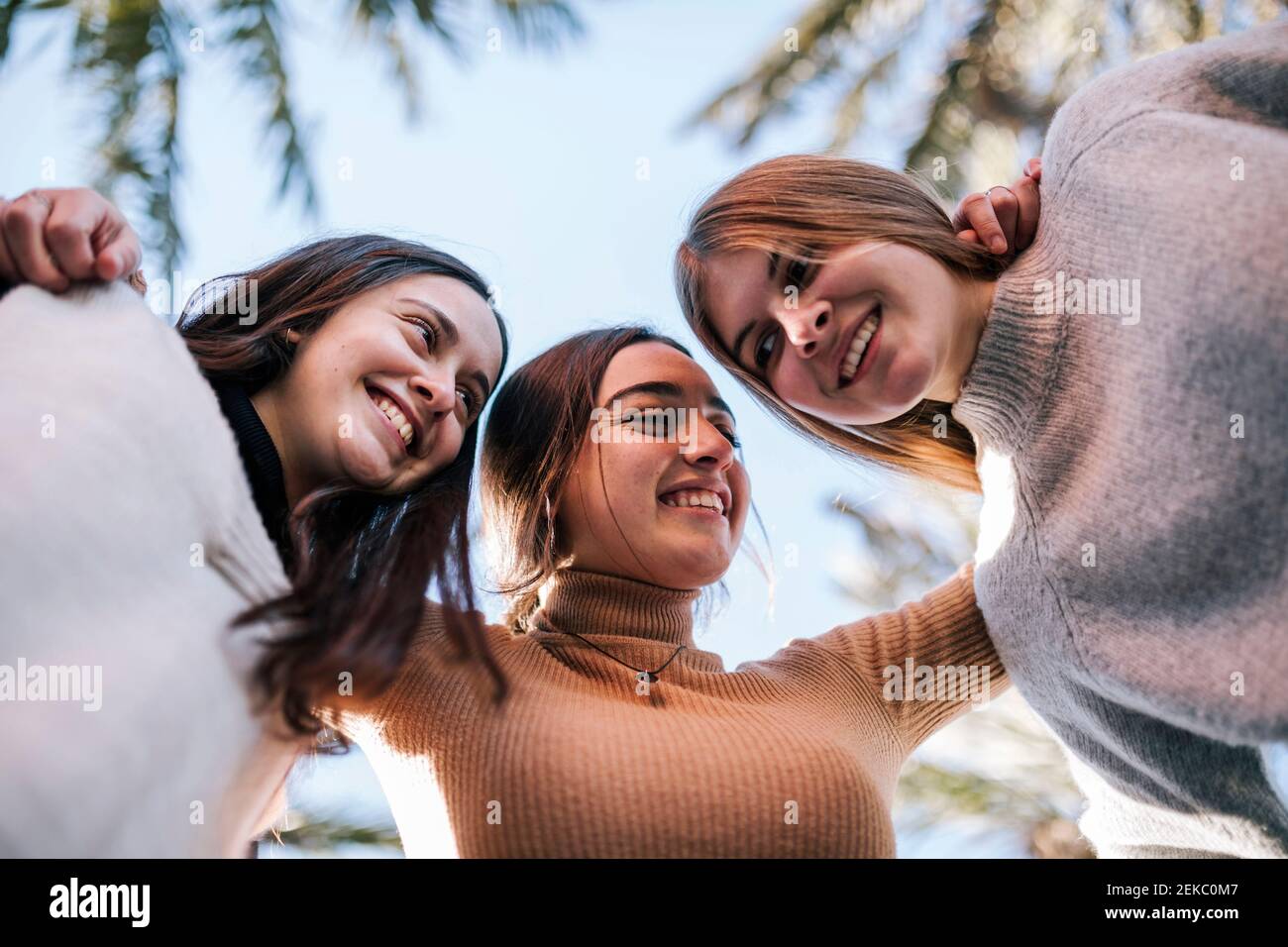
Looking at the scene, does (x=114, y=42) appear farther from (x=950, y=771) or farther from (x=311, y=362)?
(x=950, y=771)

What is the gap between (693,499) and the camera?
1809 mm

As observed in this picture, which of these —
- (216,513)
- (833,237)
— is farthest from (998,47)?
(216,513)

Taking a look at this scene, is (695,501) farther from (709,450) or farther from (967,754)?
(967,754)

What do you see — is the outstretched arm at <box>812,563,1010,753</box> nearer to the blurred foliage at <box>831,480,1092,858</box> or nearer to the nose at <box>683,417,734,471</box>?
the nose at <box>683,417,734,471</box>

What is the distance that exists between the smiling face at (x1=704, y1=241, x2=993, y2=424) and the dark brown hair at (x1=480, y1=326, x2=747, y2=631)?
0.96 feet

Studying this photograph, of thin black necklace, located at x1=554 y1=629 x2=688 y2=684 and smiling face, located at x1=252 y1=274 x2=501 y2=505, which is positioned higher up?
smiling face, located at x1=252 y1=274 x2=501 y2=505

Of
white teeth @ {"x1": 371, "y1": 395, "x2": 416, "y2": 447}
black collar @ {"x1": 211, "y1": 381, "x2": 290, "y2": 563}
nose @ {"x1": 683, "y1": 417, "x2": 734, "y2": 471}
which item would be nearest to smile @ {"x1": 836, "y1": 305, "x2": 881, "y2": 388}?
nose @ {"x1": 683, "y1": 417, "x2": 734, "y2": 471}

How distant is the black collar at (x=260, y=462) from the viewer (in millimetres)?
1536

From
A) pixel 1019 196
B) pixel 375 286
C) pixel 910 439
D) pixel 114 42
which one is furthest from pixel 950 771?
pixel 114 42

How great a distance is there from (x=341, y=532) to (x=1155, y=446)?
3.86 ft

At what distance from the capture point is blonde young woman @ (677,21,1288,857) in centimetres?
135

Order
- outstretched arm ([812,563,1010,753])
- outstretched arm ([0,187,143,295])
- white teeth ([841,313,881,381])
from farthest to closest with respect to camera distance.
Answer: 1. outstretched arm ([812,563,1010,753])
2. white teeth ([841,313,881,381])
3. outstretched arm ([0,187,143,295])

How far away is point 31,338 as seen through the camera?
49.2 inches
